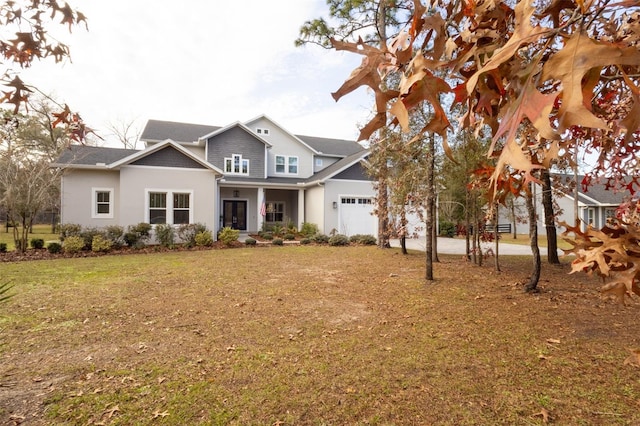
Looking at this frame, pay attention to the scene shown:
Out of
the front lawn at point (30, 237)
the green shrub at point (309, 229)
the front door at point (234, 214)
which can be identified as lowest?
the front lawn at point (30, 237)

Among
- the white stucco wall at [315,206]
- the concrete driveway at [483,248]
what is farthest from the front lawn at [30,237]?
the concrete driveway at [483,248]

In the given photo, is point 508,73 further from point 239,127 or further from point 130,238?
point 239,127

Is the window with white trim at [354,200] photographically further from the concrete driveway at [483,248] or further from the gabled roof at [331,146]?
the gabled roof at [331,146]

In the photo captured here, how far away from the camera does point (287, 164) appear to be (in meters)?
22.8

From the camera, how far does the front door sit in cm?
2123

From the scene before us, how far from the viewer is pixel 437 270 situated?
902 cm

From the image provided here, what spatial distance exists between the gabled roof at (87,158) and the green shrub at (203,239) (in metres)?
5.33

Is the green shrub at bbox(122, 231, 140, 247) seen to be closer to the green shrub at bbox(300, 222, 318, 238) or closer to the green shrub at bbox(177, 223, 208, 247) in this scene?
the green shrub at bbox(177, 223, 208, 247)

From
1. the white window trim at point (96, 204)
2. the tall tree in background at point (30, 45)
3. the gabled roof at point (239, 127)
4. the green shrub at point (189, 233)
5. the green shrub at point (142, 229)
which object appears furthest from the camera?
the gabled roof at point (239, 127)

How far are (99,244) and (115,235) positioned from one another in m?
0.80

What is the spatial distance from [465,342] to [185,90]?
53.0ft

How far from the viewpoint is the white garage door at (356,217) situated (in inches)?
766

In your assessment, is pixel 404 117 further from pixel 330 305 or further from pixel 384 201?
pixel 384 201

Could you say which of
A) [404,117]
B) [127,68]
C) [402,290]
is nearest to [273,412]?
[404,117]
